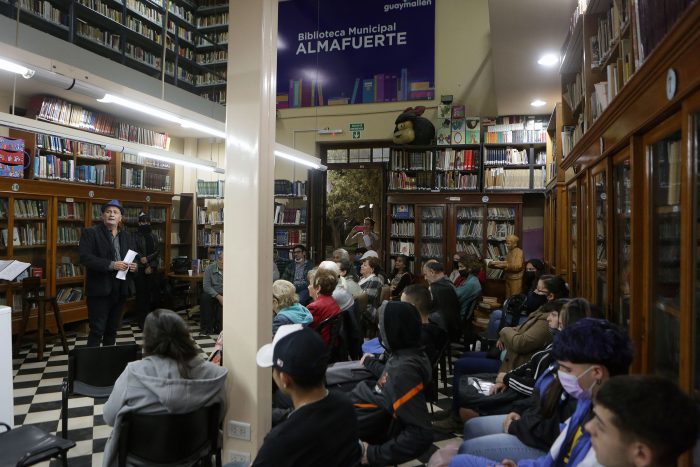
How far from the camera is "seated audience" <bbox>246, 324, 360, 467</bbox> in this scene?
140cm

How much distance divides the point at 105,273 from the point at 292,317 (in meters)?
2.33

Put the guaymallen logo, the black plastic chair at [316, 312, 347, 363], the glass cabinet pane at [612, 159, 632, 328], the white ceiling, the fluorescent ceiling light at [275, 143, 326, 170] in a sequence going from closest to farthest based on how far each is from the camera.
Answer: the glass cabinet pane at [612, 159, 632, 328], the black plastic chair at [316, 312, 347, 363], the white ceiling, the fluorescent ceiling light at [275, 143, 326, 170], the guaymallen logo

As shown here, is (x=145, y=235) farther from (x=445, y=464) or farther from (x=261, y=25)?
(x=445, y=464)

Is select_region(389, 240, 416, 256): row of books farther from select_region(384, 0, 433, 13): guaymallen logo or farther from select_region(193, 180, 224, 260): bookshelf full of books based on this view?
select_region(384, 0, 433, 13): guaymallen logo

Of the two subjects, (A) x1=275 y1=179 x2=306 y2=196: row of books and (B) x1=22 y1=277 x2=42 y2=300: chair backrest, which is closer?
(B) x1=22 y1=277 x2=42 y2=300: chair backrest

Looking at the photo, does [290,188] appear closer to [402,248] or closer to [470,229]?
[402,248]

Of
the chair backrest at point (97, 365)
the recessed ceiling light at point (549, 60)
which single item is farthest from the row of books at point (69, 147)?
the recessed ceiling light at point (549, 60)

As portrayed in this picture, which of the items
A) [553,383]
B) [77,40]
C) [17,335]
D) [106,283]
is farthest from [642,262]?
[77,40]

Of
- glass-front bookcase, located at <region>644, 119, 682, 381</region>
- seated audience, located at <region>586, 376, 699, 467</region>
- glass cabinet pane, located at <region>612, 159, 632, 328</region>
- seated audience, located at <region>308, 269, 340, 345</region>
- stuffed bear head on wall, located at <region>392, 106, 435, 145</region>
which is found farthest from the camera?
stuffed bear head on wall, located at <region>392, 106, 435, 145</region>

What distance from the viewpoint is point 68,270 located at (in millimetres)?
6484

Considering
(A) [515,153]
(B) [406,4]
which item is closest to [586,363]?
(A) [515,153]

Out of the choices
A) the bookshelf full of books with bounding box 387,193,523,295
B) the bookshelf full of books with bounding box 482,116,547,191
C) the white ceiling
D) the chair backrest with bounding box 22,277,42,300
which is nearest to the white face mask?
the white ceiling

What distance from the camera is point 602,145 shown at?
292 centimetres

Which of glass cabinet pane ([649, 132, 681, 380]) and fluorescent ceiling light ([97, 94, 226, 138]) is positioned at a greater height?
fluorescent ceiling light ([97, 94, 226, 138])
